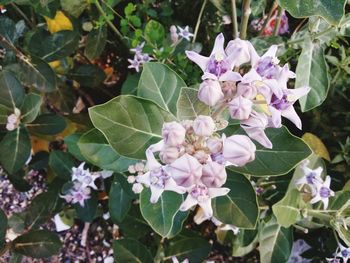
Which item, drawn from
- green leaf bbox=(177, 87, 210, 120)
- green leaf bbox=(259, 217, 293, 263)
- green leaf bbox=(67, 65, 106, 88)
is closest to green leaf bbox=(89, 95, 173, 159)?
green leaf bbox=(177, 87, 210, 120)

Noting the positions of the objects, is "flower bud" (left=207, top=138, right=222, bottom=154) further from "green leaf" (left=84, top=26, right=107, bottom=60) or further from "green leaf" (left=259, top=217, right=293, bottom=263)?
"green leaf" (left=84, top=26, right=107, bottom=60)

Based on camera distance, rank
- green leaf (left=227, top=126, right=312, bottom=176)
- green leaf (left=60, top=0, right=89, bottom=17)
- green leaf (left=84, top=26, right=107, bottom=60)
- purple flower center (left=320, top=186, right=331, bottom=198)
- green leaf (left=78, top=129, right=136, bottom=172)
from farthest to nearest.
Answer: green leaf (left=84, top=26, right=107, bottom=60)
green leaf (left=60, top=0, right=89, bottom=17)
purple flower center (left=320, top=186, right=331, bottom=198)
green leaf (left=78, top=129, right=136, bottom=172)
green leaf (left=227, top=126, right=312, bottom=176)

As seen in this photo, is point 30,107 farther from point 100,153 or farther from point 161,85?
point 161,85

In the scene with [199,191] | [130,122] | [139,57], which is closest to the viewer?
[199,191]

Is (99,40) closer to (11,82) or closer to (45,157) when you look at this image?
(11,82)

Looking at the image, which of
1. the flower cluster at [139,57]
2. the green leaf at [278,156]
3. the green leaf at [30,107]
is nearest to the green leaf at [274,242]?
the green leaf at [278,156]

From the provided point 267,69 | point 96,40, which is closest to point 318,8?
point 267,69

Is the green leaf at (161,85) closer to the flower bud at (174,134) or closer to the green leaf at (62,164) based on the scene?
the flower bud at (174,134)
